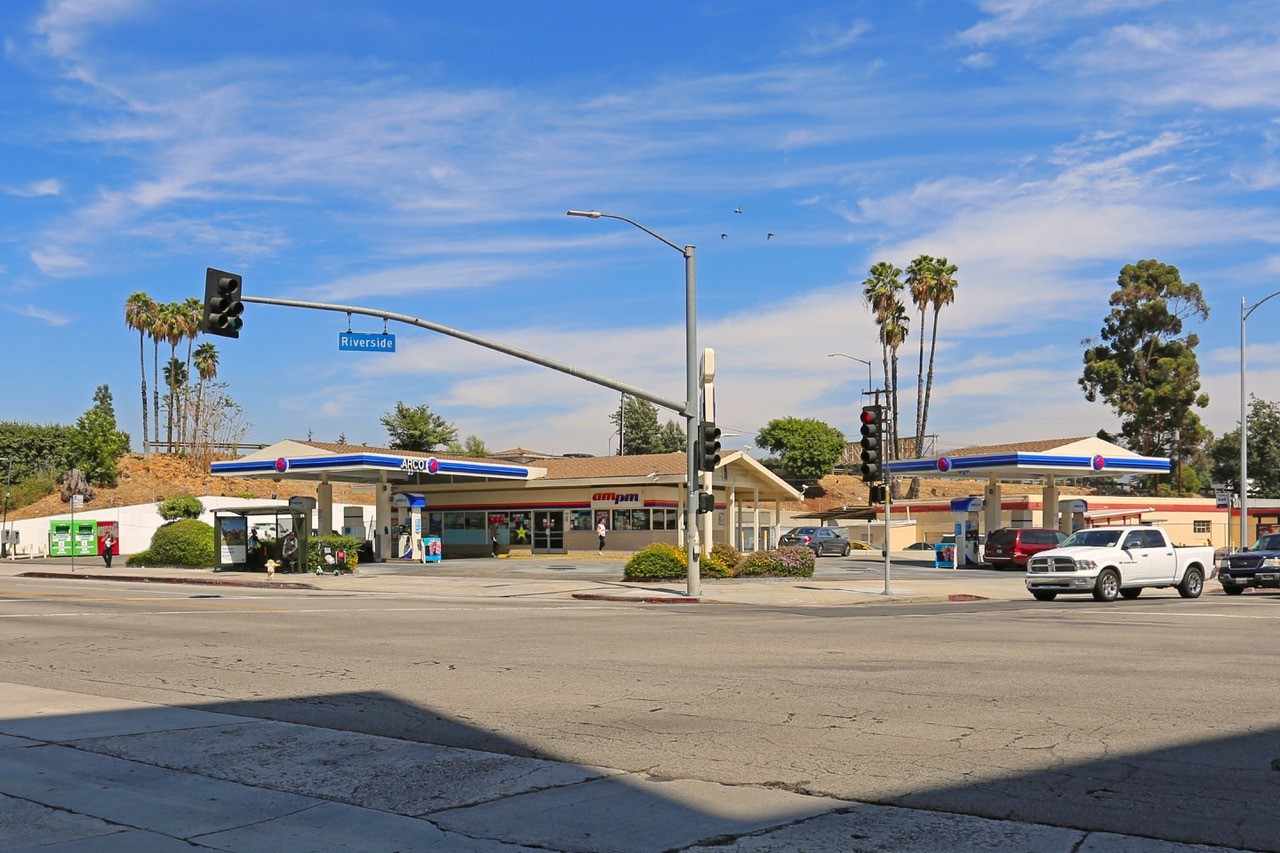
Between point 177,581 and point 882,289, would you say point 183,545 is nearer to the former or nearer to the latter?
point 177,581

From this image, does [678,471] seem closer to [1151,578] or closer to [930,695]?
[1151,578]

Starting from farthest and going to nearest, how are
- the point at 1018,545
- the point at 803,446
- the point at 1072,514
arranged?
the point at 803,446
the point at 1072,514
the point at 1018,545

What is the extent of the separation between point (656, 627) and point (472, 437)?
94.4m

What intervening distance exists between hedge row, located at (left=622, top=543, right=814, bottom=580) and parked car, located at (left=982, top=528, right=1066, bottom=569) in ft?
34.7

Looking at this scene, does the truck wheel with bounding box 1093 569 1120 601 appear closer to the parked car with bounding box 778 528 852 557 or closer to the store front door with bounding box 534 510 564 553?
the parked car with bounding box 778 528 852 557

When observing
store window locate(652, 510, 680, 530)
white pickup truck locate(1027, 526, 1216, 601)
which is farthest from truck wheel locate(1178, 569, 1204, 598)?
store window locate(652, 510, 680, 530)

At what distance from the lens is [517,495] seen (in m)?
59.2

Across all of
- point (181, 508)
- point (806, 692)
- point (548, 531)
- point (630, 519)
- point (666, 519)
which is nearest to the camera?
point (806, 692)

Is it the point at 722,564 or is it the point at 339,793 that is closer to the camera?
the point at 339,793

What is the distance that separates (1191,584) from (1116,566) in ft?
9.84

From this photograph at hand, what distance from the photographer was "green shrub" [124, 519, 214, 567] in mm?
47312

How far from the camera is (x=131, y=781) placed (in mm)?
8203

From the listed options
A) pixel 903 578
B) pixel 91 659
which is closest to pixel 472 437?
pixel 903 578

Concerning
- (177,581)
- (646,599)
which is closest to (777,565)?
(646,599)
